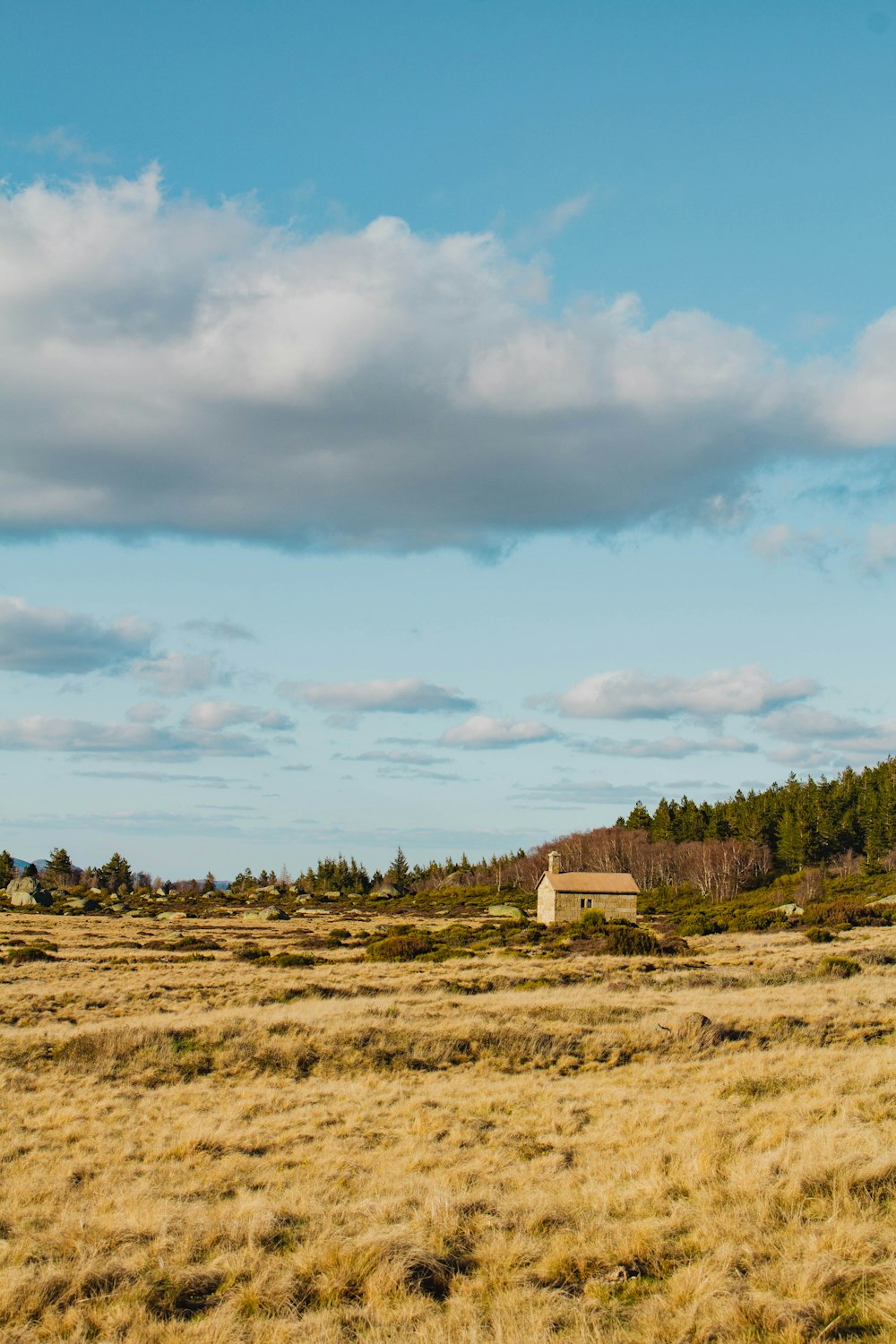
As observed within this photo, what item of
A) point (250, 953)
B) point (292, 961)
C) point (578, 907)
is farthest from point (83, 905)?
point (292, 961)

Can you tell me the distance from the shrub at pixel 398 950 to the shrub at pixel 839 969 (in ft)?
60.7

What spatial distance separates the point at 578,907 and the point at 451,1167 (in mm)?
60385

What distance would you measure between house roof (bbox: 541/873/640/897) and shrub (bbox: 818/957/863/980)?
38.0 metres

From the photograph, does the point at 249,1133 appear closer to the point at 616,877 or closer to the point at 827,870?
the point at 616,877

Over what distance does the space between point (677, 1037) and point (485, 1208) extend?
11.8 metres

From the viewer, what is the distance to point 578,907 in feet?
228

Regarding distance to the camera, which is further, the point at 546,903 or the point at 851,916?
the point at 546,903

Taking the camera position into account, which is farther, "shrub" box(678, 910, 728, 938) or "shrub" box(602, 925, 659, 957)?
"shrub" box(678, 910, 728, 938)

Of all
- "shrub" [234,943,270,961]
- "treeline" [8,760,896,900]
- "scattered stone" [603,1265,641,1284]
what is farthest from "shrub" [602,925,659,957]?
"treeline" [8,760,896,900]

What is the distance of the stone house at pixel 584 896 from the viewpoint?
227 ft

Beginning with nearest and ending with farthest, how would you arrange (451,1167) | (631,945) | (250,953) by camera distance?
(451,1167) → (631,945) → (250,953)

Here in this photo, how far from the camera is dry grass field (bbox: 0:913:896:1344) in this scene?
687 cm

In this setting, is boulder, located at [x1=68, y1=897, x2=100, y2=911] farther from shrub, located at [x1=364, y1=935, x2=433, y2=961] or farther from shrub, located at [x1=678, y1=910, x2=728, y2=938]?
shrub, located at [x1=678, y1=910, x2=728, y2=938]

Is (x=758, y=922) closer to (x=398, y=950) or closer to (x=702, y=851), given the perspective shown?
(x=398, y=950)
